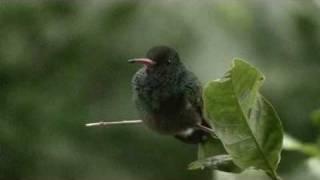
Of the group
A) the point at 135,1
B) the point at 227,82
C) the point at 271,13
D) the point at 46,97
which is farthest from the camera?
the point at 46,97

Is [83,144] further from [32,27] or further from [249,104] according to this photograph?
[249,104]

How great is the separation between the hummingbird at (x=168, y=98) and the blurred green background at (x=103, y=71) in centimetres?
129

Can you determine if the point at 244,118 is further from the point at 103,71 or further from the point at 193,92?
the point at 103,71

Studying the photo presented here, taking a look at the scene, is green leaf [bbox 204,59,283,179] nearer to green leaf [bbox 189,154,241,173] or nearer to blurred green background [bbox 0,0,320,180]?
green leaf [bbox 189,154,241,173]

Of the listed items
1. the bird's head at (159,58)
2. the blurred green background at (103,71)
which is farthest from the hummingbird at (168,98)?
the blurred green background at (103,71)

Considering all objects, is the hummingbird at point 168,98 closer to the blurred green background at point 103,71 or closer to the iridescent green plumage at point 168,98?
the iridescent green plumage at point 168,98

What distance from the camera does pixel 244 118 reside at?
659 mm

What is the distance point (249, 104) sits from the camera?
653 mm

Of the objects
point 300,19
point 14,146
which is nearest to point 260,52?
point 300,19

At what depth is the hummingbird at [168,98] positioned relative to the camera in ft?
2.16

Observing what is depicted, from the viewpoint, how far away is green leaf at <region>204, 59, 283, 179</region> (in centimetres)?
63

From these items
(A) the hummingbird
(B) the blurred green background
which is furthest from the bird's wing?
(B) the blurred green background

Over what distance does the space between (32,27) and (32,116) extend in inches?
10.2

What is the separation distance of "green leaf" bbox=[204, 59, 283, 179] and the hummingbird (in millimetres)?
31
